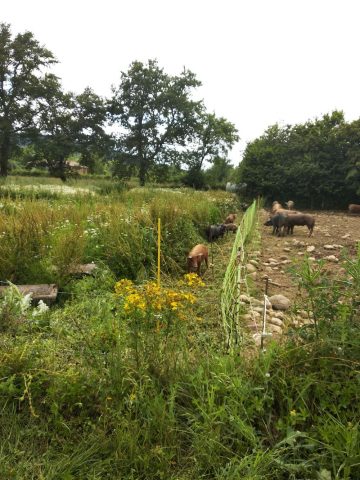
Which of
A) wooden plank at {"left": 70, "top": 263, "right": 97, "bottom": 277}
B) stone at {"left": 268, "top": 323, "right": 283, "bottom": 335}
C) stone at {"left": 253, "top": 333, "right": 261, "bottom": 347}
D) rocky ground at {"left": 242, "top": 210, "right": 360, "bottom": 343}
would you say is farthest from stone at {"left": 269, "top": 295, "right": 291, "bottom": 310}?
wooden plank at {"left": 70, "top": 263, "right": 97, "bottom": 277}

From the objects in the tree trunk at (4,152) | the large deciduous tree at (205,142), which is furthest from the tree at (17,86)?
the large deciduous tree at (205,142)

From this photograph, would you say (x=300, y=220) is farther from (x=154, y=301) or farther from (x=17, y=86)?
(x=17, y=86)

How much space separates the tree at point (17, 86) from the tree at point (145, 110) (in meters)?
7.84

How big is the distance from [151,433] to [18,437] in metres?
0.80

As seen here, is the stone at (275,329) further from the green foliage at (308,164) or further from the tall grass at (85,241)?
the green foliage at (308,164)

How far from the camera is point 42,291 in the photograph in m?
3.93

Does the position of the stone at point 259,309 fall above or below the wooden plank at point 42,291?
above

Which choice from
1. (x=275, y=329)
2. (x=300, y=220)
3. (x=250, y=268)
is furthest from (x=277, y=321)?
(x=300, y=220)

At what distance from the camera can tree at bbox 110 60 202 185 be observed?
31984 millimetres

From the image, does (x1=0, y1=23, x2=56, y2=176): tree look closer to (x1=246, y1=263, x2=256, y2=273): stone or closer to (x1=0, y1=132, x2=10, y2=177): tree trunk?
(x1=0, y1=132, x2=10, y2=177): tree trunk

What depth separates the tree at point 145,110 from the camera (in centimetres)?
3198

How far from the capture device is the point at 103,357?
230 centimetres

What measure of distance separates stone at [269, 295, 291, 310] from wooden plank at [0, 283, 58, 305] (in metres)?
2.77

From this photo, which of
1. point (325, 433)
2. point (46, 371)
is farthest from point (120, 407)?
point (325, 433)
